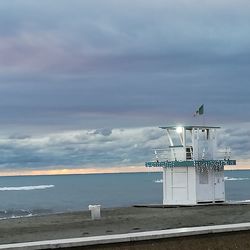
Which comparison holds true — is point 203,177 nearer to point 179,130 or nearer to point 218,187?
point 218,187

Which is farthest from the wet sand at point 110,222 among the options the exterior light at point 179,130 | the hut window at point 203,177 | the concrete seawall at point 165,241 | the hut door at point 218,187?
the exterior light at point 179,130

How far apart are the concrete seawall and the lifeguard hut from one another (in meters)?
17.8

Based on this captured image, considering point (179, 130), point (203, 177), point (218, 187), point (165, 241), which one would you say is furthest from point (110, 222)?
point (179, 130)

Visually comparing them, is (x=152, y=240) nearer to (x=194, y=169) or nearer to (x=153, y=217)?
(x=153, y=217)

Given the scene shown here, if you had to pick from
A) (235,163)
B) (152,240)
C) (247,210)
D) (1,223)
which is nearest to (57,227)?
(1,223)

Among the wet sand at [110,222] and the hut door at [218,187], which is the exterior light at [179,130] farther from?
the wet sand at [110,222]

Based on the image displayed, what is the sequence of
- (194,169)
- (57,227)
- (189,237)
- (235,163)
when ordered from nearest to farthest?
(189,237)
(57,227)
(194,169)
(235,163)

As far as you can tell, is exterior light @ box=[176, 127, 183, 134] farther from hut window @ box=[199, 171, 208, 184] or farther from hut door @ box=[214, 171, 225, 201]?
hut door @ box=[214, 171, 225, 201]

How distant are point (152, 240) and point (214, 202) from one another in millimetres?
20064

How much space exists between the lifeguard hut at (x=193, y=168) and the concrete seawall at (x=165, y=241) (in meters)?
17.8

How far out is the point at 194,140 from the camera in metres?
37.6

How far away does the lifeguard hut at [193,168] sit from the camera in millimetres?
36812

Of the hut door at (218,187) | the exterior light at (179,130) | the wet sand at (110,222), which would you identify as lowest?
the wet sand at (110,222)

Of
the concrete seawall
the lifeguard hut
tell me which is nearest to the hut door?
the lifeguard hut
